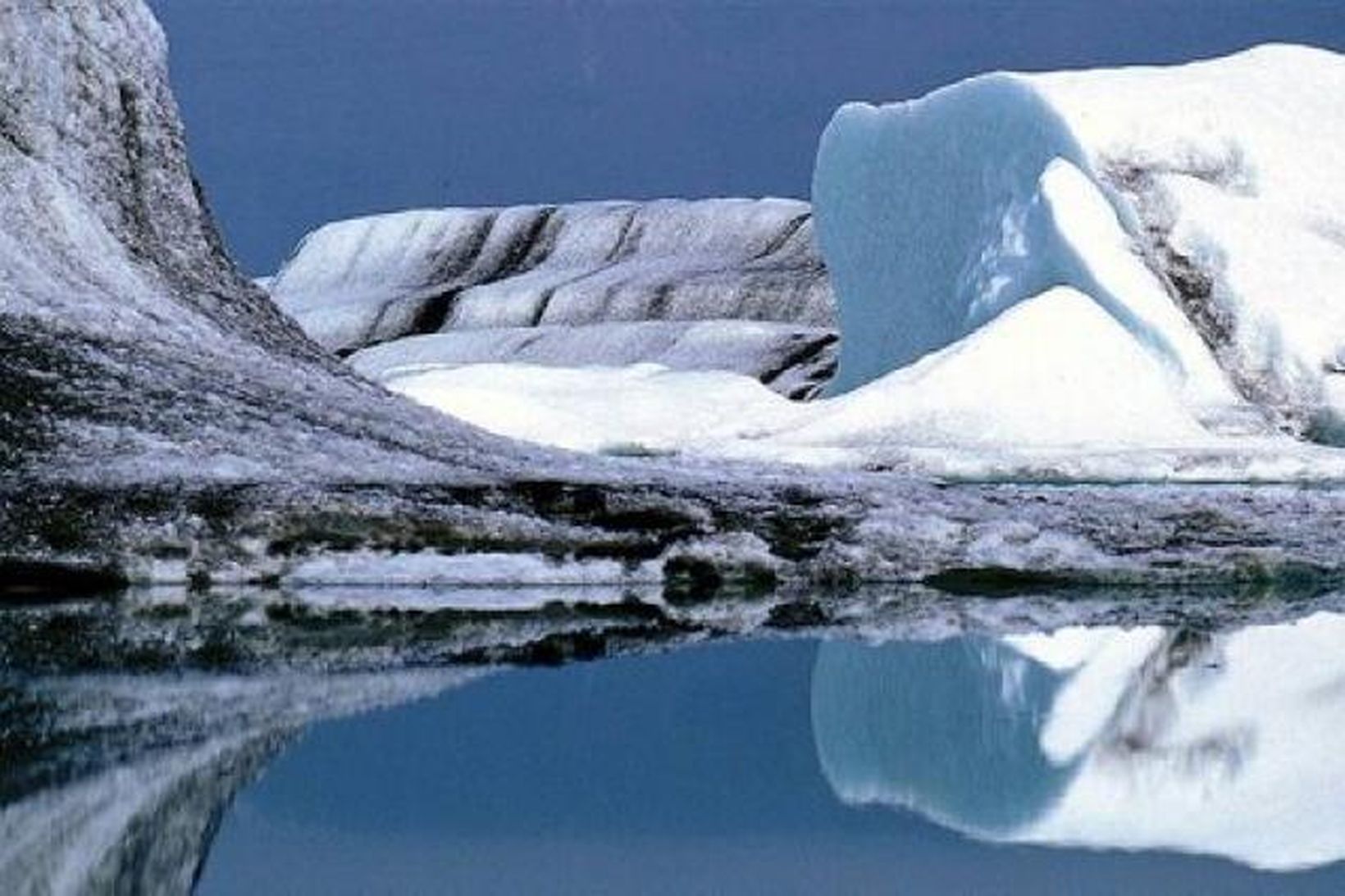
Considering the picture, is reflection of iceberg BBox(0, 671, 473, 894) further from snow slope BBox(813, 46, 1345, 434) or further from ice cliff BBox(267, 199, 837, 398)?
ice cliff BBox(267, 199, 837, 398)

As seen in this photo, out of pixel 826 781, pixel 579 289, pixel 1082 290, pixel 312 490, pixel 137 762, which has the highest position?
pixel 579 289

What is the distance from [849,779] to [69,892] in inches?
51.2

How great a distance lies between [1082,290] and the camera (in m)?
17.6

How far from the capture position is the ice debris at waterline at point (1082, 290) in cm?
1616

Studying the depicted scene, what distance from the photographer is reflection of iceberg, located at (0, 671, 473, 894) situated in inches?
119

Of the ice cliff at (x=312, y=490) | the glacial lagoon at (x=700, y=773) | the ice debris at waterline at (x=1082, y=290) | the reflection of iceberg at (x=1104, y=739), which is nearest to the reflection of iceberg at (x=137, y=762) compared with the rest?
the glacial lagoon at (x=700, y=773)

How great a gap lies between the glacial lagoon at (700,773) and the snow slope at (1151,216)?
1207cm

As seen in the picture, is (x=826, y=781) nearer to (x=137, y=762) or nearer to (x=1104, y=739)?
(x=1104, y=739)

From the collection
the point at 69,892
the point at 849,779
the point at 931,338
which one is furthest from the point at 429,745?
the point at 931,338

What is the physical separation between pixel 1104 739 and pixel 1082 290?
13659 millimetres

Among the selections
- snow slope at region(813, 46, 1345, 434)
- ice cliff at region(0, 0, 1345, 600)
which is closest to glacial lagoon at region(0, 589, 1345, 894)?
ice cliff at region(0, 0, 1345, 600)

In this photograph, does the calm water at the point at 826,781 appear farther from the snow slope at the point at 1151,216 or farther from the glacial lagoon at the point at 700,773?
the snow slope at the point at 1151,216

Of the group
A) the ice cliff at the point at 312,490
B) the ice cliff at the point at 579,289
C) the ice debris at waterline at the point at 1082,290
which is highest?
the ice cliff at the point at 579,289

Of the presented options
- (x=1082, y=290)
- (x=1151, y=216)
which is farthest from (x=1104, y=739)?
(x=1151, y=216)
